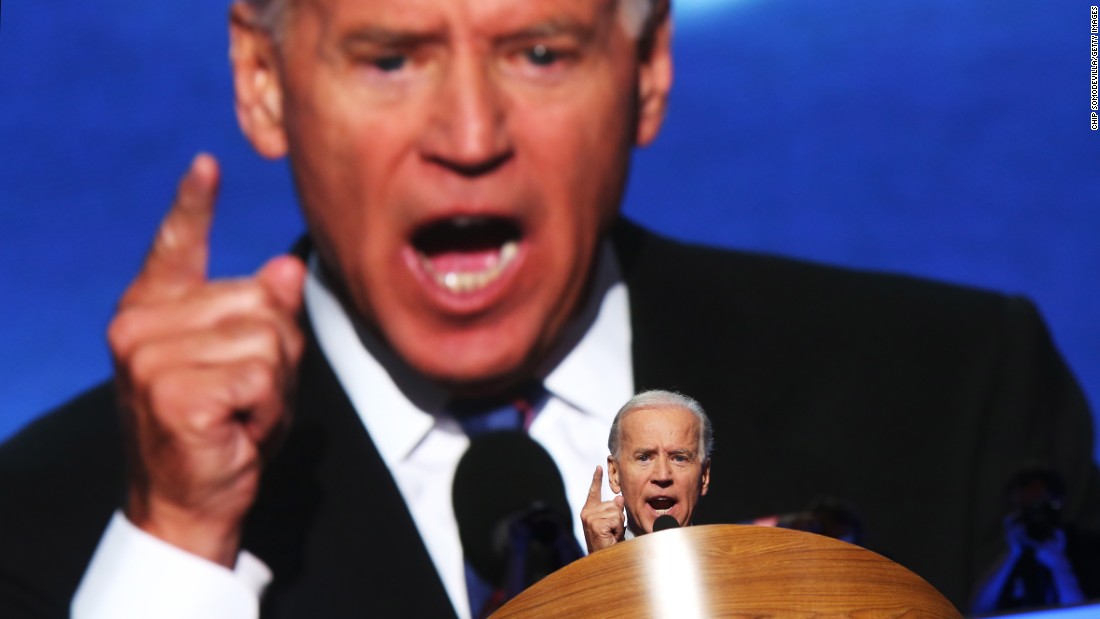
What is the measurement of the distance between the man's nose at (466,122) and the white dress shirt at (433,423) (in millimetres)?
375

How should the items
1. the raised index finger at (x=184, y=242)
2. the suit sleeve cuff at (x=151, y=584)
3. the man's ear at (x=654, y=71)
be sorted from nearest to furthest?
the raised index finger at (x=184, y=242)
the suit sleeve cuff at (x=151, y=584)
the man's ear at (x=654, y=71)

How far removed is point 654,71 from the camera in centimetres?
313

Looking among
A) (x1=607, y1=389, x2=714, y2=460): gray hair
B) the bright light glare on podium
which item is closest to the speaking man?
(x1=607, y1=389, x2=714, y2=460): gray hair

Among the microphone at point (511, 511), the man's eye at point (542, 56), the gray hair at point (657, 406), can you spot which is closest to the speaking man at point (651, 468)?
the gray hair at point (657, 406)

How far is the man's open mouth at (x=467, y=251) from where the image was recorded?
114 inches

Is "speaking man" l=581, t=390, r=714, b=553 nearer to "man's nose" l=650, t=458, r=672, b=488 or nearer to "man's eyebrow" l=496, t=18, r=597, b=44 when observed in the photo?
"man's nose" l=650, t=458, r=672, b=488

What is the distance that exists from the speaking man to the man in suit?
0.85m

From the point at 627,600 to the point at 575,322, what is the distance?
1507 mm

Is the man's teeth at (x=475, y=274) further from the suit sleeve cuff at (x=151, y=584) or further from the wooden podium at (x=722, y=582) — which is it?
the wooden podium at (x=722, y=582)

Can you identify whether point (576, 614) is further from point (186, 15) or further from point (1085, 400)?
point (1085, 400)

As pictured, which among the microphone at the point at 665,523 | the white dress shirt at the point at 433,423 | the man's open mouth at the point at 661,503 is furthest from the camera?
the white dress shirt at the point at 433,423

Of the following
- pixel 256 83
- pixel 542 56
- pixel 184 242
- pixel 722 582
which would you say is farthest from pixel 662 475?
pixel 256 83

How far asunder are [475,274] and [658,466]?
1072mm

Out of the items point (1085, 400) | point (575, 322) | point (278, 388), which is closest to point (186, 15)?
point (278, 388)
